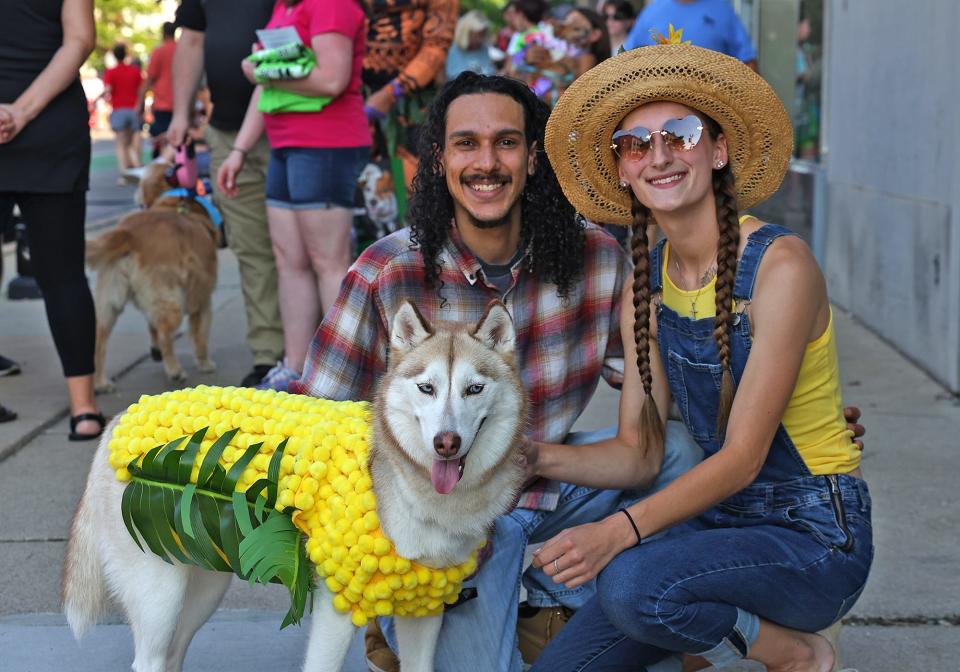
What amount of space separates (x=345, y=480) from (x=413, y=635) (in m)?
0.48

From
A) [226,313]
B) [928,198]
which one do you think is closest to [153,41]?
[226,313]

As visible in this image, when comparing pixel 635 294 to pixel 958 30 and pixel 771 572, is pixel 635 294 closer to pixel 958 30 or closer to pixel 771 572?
pixel 771 572

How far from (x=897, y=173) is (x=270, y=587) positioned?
15.7ft

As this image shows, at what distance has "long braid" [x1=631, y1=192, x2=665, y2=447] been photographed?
319 cm

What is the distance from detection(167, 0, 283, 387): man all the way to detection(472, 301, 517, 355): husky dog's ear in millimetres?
3736

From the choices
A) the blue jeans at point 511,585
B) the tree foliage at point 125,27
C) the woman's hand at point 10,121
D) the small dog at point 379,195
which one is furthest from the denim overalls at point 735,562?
the tree foliage at point 125,27

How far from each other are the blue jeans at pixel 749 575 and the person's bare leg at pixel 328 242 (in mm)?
3325

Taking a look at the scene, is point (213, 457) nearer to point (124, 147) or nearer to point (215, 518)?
point (215, 518)

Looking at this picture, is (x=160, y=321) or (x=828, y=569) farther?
(x=160, y=321)

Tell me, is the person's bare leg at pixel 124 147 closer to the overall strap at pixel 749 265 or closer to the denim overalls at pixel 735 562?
the denim overalls at pixel 735 562

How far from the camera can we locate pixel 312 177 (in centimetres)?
595

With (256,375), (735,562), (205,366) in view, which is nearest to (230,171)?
(256,375)

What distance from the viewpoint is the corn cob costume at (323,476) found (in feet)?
9.56

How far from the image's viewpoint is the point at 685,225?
10.3 ft
